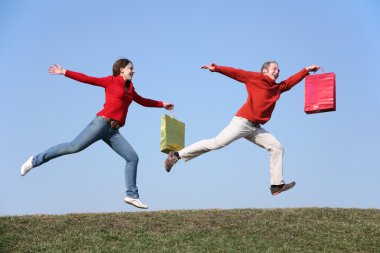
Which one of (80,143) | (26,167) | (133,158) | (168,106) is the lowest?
(26,167)

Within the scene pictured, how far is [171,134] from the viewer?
34.8ft

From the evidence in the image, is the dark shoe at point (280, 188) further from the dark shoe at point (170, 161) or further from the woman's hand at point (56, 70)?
the woman's hand at point (56, 70)

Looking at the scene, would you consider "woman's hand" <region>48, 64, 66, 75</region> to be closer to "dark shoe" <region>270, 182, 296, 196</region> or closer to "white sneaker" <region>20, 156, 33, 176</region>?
"white sneaker" <region>20, 156, 33, 176</region>

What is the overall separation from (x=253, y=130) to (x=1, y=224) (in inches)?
229

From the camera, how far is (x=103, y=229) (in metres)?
11.6

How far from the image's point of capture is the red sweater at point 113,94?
9.77 meters

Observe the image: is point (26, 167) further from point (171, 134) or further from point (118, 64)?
point (171, 134)

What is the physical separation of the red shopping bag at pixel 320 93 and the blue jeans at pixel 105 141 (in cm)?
324

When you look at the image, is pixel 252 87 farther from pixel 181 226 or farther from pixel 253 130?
pixel 181 226

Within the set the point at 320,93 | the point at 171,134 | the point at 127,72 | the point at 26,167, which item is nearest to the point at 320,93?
the point at 320,93

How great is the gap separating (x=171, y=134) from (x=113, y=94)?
1.41m

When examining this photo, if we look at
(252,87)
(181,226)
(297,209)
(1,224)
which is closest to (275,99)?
(252,87)

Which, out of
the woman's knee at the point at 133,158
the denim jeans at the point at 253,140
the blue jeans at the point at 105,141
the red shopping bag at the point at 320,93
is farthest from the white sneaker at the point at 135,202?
the red shopping bag at the point at 320,93

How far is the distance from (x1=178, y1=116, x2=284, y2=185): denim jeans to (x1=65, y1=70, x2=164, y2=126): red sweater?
1.54 meters
